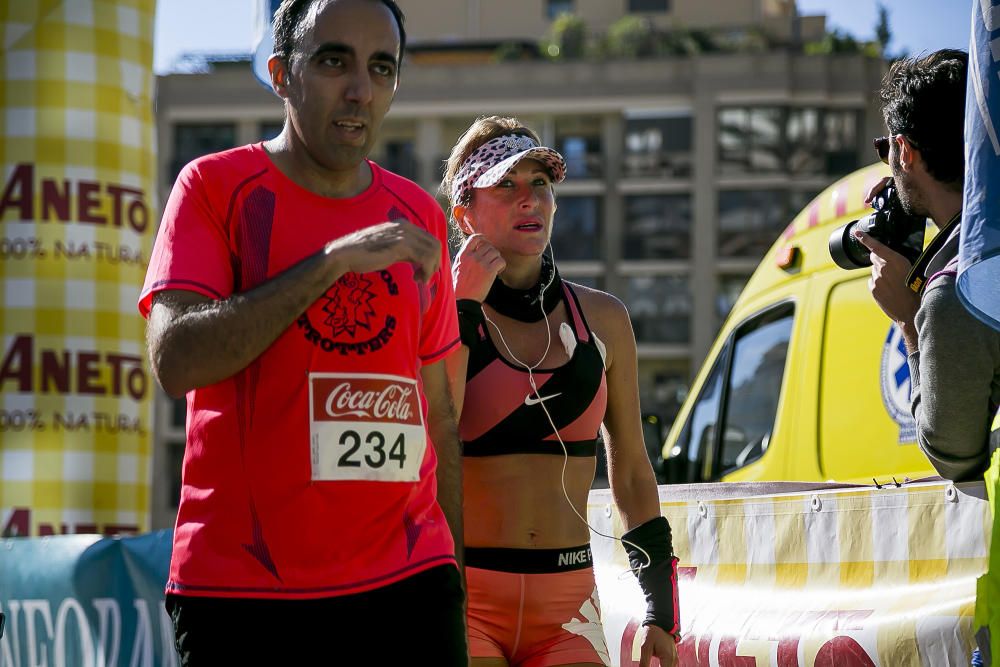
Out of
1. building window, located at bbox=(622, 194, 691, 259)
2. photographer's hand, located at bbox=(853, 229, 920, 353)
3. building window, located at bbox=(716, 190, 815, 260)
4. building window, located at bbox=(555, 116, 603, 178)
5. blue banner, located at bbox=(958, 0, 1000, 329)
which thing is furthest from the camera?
building window, located at bbox=(555, 116, 603, 178)

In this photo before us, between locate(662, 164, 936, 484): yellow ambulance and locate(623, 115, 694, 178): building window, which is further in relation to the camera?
locate(623, 115, 694, 178): building window

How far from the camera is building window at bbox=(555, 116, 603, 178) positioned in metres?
→ 51.5

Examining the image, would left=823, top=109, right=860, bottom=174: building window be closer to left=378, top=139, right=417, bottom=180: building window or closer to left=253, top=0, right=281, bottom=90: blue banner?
Answer: left=378, top=139, right=417, bottom=180: building window

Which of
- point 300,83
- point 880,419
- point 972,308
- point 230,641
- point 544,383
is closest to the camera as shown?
point 972,308

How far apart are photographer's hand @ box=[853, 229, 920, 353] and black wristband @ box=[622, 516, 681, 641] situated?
2.90 ft

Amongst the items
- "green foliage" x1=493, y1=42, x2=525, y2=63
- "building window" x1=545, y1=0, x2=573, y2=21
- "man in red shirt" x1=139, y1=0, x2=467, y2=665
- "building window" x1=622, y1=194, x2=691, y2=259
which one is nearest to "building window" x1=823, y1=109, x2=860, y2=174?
"building window" x1=622, y1=194, x2=691, y2=259

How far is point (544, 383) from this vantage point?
3.88 metres

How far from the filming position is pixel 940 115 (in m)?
3.32

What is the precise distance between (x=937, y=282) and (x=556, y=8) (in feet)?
185

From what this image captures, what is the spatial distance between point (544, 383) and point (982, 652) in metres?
1.32

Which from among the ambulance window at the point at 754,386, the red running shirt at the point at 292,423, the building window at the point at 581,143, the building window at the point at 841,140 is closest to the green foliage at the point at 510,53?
the building window at the point at 581,143

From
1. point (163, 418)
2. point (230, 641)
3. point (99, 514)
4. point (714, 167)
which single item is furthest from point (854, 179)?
point (163, 418)

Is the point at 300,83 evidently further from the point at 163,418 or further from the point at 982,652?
the point at 163,418

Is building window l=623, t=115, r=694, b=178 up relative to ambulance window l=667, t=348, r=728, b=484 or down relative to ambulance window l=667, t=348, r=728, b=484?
up
